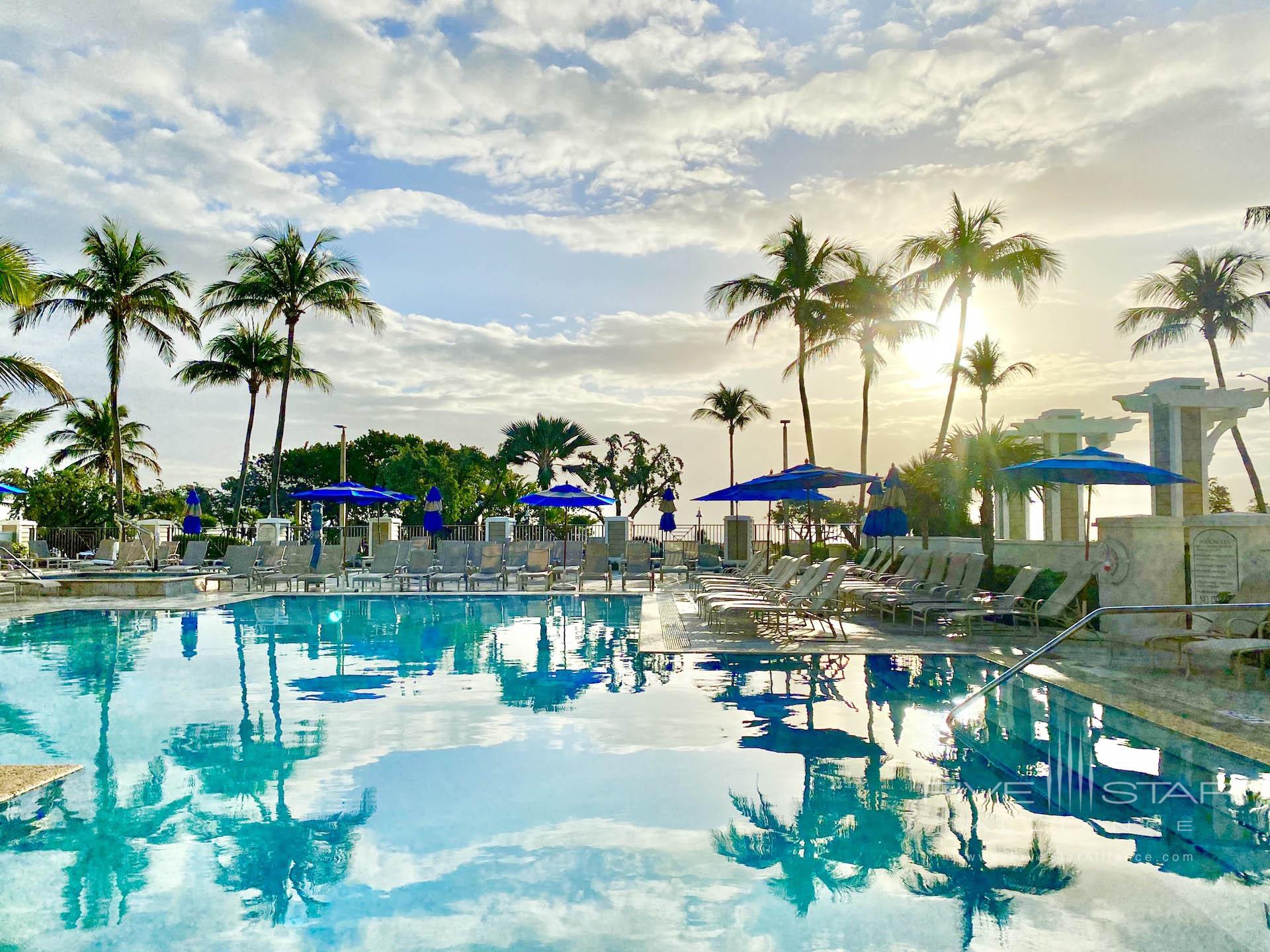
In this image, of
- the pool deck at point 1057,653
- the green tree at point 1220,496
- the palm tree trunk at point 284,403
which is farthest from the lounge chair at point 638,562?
the green tree at point 1220,496

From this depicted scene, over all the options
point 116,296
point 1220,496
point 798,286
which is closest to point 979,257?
point 798,286

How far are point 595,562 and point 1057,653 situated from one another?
10.8 m

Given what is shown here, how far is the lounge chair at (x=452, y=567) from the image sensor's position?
19.2 m

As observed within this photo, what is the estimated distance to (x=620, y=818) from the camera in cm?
511

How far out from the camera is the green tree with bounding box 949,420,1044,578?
53.9 feet

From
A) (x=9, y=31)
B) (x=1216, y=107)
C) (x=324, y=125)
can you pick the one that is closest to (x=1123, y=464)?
(x=1216, y=107)

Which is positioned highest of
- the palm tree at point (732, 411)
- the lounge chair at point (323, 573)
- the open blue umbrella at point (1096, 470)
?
the palm tree at point (732, 411)

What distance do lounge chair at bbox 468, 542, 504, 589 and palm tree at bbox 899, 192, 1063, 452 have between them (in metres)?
10.1

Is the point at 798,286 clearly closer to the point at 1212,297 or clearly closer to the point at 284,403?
the point at 1212,297

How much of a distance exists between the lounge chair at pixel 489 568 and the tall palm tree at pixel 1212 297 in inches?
865

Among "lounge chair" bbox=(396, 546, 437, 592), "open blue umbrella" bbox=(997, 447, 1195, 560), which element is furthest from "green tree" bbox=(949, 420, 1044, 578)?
"lounge chair" bbox=(396, 546, 437, 592)

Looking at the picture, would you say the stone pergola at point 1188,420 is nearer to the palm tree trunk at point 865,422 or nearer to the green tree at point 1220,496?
the palm tree trunk at point 865,422

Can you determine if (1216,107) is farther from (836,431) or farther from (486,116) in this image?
(836,431)

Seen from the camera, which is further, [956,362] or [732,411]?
[732,411]
